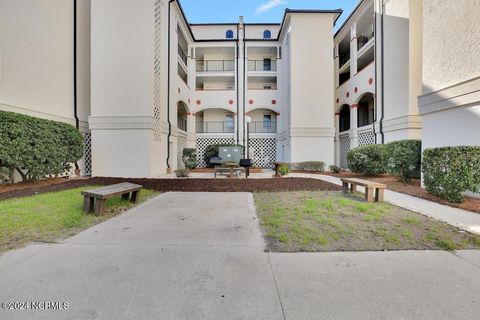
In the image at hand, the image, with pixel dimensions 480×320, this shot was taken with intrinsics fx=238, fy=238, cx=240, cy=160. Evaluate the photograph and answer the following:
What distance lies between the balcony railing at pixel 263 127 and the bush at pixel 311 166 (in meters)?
5.63

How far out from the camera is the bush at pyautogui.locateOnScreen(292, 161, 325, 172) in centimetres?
1662

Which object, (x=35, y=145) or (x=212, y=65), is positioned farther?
(x=212, y=65)

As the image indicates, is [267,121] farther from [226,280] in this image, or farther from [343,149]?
[226,280]

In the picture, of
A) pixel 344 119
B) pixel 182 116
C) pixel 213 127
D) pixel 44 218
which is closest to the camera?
pixel 44 218

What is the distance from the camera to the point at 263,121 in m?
22.2

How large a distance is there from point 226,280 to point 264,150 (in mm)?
19106

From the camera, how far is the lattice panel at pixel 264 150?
2122 centimetres

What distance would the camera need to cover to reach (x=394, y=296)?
225 cm

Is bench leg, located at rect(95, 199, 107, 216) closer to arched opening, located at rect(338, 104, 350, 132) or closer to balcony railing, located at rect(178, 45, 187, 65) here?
balcony railing, located at rect(178, 45, 187, 65)

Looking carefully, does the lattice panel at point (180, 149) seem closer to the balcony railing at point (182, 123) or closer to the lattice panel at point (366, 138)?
the balcony railing at point (182, 123)

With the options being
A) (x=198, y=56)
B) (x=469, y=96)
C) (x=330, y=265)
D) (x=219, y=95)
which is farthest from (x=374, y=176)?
(x=198, y=56)

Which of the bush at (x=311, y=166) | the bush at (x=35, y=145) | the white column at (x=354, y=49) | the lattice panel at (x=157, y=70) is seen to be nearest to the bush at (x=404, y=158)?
the bush at (x=311, y=166)

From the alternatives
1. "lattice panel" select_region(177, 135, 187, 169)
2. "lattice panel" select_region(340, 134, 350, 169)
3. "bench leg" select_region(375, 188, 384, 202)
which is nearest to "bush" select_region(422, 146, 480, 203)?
"bench leg" select_region(375, 188, 384, 202)

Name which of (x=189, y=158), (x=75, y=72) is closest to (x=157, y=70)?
(x=75, y=72)
